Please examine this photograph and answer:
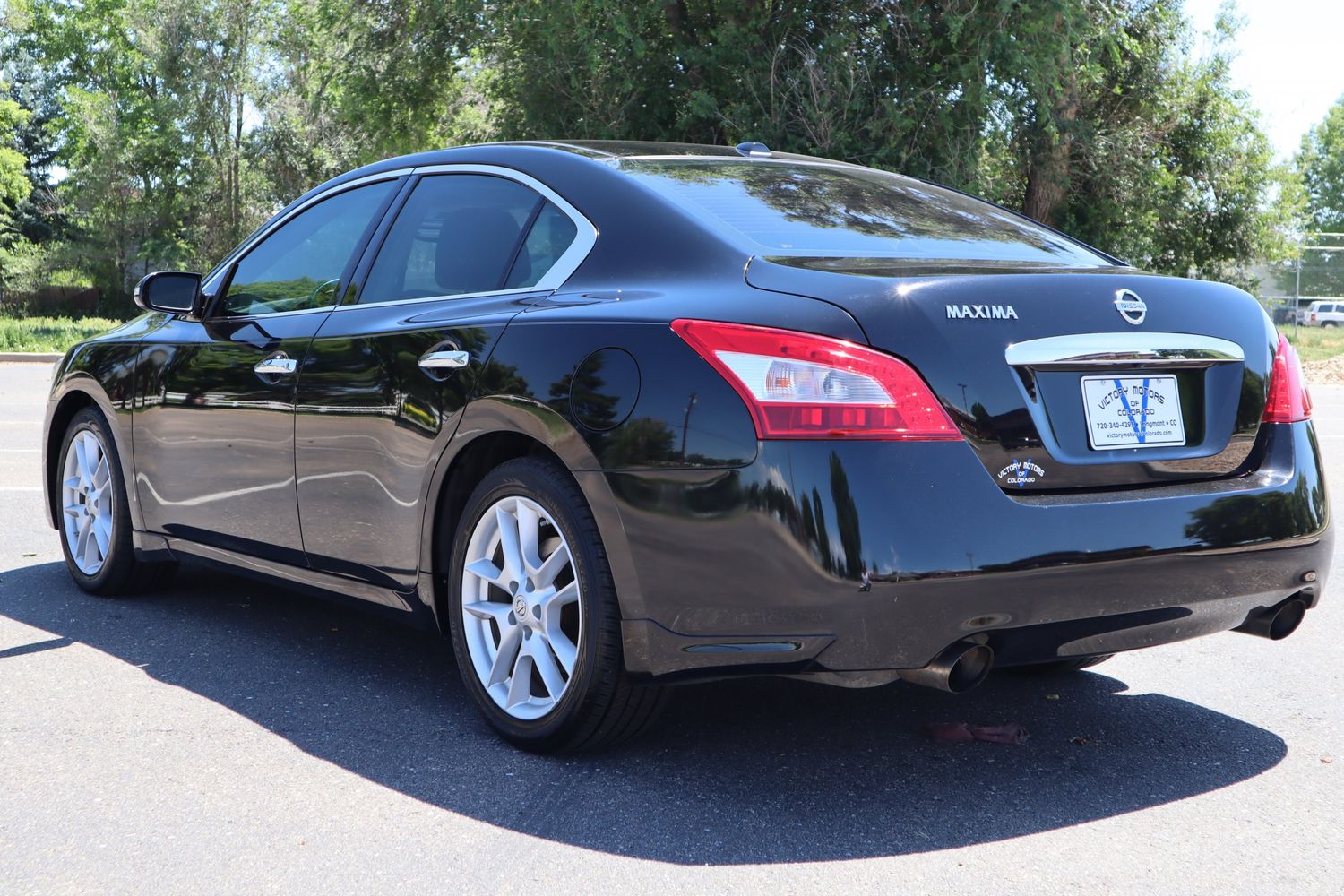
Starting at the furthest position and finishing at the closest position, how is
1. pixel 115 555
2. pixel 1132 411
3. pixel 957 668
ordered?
pixel 115 555
pixel 1132 411
pixel 957 668

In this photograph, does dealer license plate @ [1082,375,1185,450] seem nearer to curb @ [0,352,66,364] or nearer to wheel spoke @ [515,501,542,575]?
wheel spoke @ [515,501,542,575]

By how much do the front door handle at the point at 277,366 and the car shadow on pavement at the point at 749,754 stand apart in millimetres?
920

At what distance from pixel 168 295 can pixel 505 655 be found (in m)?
2.18

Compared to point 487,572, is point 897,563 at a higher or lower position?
higher

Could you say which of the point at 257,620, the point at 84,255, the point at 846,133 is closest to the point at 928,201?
the point at 257,620

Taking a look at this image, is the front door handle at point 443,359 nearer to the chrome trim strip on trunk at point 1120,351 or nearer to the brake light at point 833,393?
the brake light at point 833,393

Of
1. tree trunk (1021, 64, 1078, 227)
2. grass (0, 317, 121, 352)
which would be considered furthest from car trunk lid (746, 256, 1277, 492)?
grass (0, 317, 121, 352)

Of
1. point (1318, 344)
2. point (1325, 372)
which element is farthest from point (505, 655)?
point (1318, 344)

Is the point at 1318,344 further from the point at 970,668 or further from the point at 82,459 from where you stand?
the point at 970,668

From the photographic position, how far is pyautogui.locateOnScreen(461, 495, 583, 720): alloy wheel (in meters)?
3.48

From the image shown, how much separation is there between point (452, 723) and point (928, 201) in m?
1.98

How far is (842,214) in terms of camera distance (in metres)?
3.77

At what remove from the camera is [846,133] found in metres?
20.1

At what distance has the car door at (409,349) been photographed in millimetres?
3725
